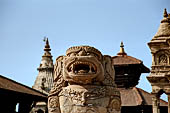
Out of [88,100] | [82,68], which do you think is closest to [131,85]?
[82,68]

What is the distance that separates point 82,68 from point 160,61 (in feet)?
67.1

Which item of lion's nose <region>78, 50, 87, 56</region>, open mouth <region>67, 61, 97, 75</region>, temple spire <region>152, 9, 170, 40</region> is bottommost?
open mouth <region>67, 61, 97, 75</region>

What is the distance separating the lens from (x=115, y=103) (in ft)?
34.8

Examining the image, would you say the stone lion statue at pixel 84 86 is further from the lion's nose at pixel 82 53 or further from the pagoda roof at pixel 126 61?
the pagoda roof at pixel 126 61

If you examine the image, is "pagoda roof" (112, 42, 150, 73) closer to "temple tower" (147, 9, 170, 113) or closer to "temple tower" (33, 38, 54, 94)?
"temple tower" (147, 9, 170, 113)

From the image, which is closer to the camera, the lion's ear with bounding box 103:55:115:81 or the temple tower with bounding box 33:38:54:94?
the lion's ear with bounding box 103:55:115:81

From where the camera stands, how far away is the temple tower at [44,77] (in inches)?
Result: 1208

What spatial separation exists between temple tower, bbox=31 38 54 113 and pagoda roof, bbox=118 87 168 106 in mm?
5937

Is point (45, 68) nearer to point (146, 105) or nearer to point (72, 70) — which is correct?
point (146, 105)

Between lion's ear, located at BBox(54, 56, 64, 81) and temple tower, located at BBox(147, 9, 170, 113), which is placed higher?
temple tower, located at BBox(147, 9, 170, 113)

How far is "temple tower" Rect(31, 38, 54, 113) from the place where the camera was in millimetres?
30672

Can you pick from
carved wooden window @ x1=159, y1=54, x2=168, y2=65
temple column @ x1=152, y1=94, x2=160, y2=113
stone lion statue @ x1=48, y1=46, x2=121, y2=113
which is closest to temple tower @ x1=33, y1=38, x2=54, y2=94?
temple column @ x1=152, y1=94, x2=160, y2=113

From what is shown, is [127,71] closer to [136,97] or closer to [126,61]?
[126,61]

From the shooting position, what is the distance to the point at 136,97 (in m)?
29.3
